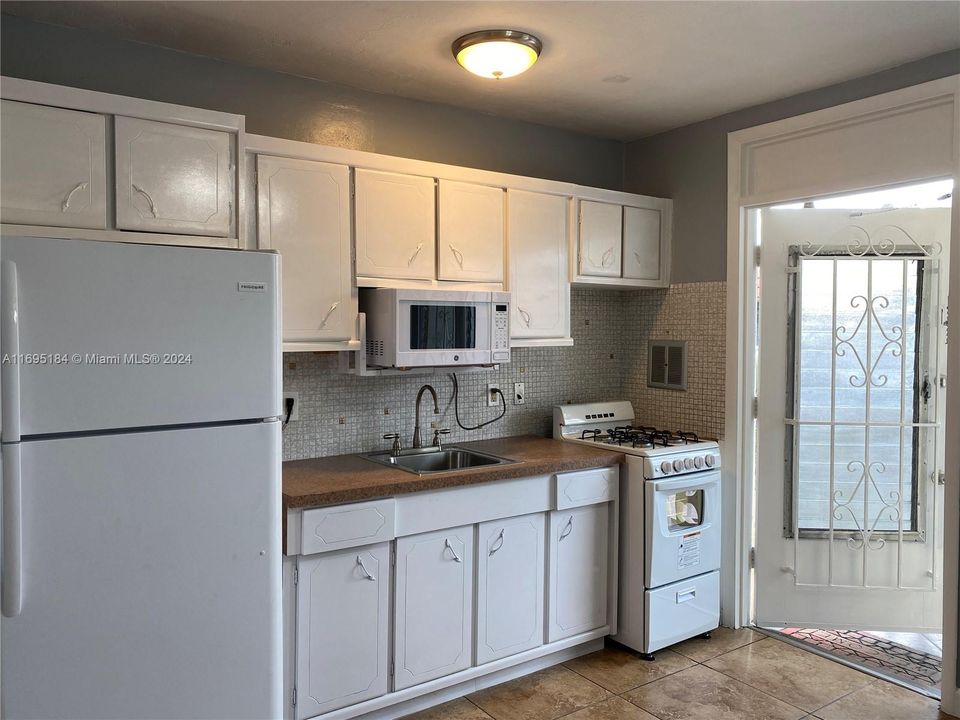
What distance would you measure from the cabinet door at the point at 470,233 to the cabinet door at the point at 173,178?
938 millimetres

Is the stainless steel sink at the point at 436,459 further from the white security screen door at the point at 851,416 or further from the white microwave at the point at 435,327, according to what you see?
the white security screen door at the point at 851,416

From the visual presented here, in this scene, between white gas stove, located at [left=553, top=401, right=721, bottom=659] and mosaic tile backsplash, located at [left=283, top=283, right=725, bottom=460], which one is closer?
mosaic tile backsplash, located at [left=283, top=283, right=725, bottom=460]

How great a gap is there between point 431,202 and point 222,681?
77.9 inches

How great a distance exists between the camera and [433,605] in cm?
284

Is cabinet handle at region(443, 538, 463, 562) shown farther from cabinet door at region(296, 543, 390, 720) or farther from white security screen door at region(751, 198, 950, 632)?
white security screen door at region(751, 198, 950, 632)

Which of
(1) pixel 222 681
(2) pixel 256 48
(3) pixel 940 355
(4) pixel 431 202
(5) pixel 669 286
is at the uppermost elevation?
(2) pixel 256 48

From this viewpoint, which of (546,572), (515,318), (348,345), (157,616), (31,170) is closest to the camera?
(157,616)

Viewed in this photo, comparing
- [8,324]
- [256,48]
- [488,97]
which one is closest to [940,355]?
[488,97]

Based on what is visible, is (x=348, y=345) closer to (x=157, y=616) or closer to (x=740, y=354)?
(x=157, y=616)

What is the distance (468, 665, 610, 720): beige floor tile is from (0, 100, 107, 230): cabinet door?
2314 mm

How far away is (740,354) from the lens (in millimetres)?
3588

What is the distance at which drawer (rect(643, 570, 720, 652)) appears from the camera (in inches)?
130

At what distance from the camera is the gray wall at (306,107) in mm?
2568

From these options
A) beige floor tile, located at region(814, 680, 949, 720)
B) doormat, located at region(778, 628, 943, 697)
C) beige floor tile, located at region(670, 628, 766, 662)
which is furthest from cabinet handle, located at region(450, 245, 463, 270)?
doormat, located at region(778, 628, 943, 697)
